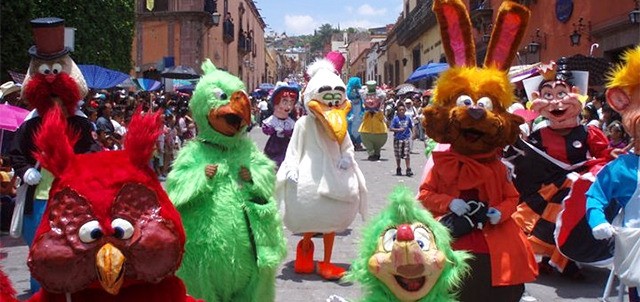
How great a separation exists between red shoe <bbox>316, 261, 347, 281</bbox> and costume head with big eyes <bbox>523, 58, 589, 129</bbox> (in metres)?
2.17

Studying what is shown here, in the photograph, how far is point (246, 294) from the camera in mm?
4125

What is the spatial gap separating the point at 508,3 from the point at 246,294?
2454 millimetres

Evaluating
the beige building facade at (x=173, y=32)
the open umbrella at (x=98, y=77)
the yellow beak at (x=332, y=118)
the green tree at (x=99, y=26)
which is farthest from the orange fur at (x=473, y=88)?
the beige building facade at (x=173, y=32)

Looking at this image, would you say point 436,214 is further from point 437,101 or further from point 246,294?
point 246,294

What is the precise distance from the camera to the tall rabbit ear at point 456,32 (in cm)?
444

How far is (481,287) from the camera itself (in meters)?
4.06

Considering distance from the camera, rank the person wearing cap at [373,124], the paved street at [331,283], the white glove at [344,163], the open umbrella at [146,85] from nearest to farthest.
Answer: the paved street at [331,283] < the white glove at [344,163] < the person wearing cap at [373,124] < the open umbrella at [146,85]

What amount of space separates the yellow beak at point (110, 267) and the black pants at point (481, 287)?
221 cm

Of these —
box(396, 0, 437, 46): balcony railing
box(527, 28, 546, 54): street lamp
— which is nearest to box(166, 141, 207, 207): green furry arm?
box(527, 28, 546, 54): street lamp

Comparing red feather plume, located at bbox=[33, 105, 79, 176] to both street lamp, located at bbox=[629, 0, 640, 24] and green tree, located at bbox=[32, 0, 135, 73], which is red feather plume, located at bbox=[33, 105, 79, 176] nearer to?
green tree, located at bbox=[32, 0, 135, 73]

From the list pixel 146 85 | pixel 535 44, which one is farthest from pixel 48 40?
pixel 535 44

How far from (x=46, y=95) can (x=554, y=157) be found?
4062 mm

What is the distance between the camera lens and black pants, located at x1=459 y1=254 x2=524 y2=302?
4051mm

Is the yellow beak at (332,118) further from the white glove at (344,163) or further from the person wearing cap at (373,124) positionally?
the person wearing cap at (373,124)
